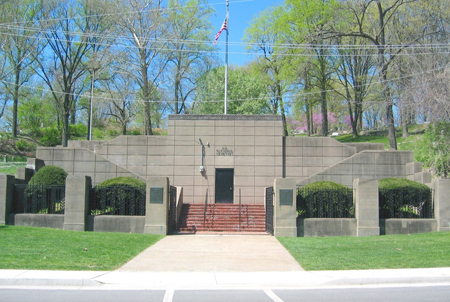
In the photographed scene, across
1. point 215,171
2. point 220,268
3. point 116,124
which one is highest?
point 116,124

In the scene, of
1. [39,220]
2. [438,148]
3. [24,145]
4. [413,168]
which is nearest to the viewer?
[39,220]

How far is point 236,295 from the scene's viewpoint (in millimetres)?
9211

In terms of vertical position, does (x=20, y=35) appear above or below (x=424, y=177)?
above

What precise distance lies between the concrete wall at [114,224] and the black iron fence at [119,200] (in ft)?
2.03

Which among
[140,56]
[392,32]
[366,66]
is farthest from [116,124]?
[392,32]

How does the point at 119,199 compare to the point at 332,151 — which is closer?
the point at 119,199

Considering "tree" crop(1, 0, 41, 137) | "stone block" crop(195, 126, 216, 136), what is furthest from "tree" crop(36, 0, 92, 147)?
"stone block" crop(195, 126, 216, 136)

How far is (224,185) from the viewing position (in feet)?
83.3

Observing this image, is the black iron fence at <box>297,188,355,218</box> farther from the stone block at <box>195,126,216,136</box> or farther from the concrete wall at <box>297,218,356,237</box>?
the stone block at <box>195,126,216,136</box>

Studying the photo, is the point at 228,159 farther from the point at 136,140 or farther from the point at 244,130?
the point at 136,140

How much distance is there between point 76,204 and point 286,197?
8.92 meters

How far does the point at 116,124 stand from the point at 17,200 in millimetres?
37688

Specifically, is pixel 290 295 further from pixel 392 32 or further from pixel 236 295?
pixel 392 32

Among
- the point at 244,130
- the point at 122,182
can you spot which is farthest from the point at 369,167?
the point at 122,182
